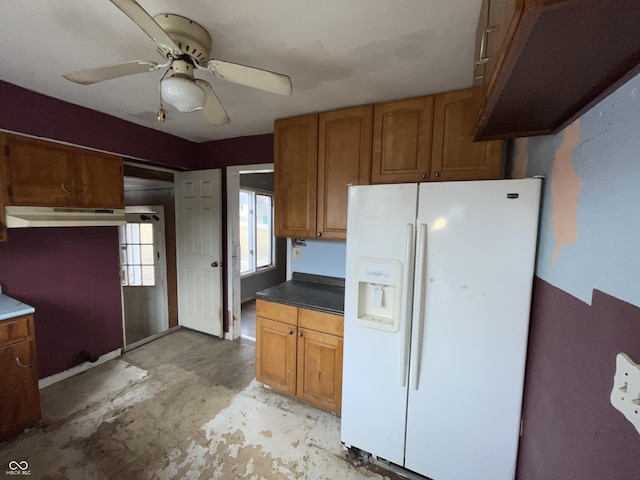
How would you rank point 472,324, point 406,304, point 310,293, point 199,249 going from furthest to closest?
point 199,249 → point 310,293 → point 406,304 → point 472,324

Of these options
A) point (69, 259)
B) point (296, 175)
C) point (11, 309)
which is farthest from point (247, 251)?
point (11, 309)

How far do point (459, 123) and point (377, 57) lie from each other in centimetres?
71

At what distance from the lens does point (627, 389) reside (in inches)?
24.5

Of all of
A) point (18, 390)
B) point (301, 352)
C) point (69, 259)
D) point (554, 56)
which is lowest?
point (18, 390)

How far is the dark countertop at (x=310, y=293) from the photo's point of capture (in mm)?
1954

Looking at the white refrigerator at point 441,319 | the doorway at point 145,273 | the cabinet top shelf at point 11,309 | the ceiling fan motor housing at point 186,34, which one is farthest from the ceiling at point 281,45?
the doorway at point 145,273

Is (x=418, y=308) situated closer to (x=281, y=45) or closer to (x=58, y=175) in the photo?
(x=281, y=45)

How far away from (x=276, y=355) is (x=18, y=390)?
1660 millimetres

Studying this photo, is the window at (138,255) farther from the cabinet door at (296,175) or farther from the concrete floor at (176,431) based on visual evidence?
the cabinet door at (296,175)

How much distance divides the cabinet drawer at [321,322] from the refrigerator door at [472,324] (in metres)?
0.57

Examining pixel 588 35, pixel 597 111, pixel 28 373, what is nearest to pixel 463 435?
pixel 597 111

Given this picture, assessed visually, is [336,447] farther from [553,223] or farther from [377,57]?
[377,57]

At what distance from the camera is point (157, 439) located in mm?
1768

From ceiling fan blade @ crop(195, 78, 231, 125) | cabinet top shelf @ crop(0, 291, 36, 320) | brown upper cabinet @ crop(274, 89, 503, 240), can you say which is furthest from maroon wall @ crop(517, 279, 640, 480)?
cabinet top shelf @ crop(0, 291, 36, 320)
